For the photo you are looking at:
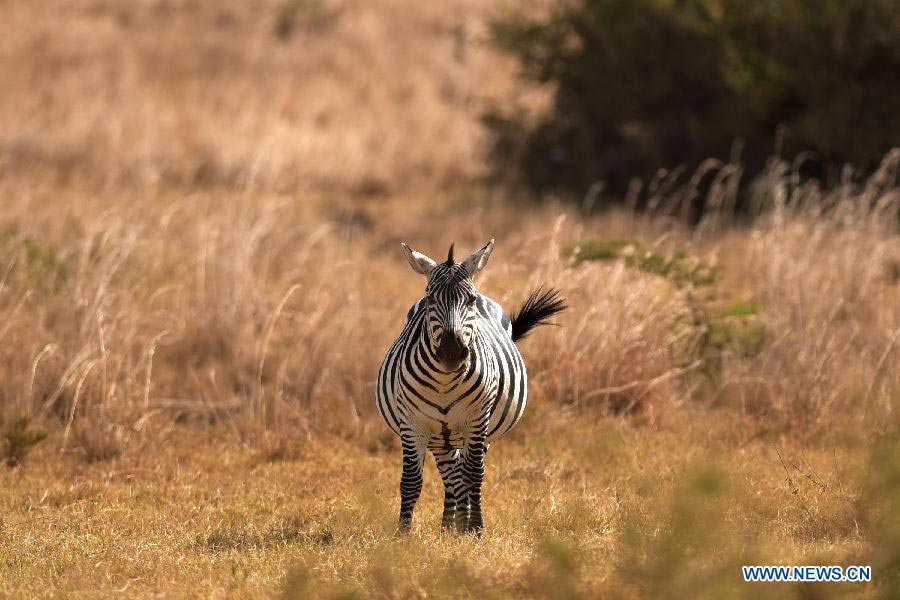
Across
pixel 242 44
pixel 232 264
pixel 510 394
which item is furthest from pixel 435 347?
pixel 242 44

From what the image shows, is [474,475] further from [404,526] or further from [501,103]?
[501,103]

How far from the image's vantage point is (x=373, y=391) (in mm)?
11914

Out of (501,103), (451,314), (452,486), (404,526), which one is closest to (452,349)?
(451,314)

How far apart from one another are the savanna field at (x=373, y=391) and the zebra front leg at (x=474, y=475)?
0.24 metres

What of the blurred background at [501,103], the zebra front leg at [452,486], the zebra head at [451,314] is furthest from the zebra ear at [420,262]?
the blurred background at [501,103]

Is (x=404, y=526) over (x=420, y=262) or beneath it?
beneath

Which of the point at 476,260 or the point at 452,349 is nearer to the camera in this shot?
the point at 452,349

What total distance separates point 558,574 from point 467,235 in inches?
469

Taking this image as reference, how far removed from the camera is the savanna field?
729cm

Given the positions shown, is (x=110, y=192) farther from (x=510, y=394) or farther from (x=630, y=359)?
(x=510, y=394)

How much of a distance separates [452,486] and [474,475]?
11.6 inches

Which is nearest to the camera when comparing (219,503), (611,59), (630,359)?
(219,503)

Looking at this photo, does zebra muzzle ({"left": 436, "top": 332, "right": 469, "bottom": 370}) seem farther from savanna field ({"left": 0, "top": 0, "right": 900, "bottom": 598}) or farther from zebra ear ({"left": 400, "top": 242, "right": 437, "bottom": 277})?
savanna field ({"left": 0, "top": 0, "right": 900, "bottom": 598})

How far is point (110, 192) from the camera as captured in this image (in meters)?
18.8
